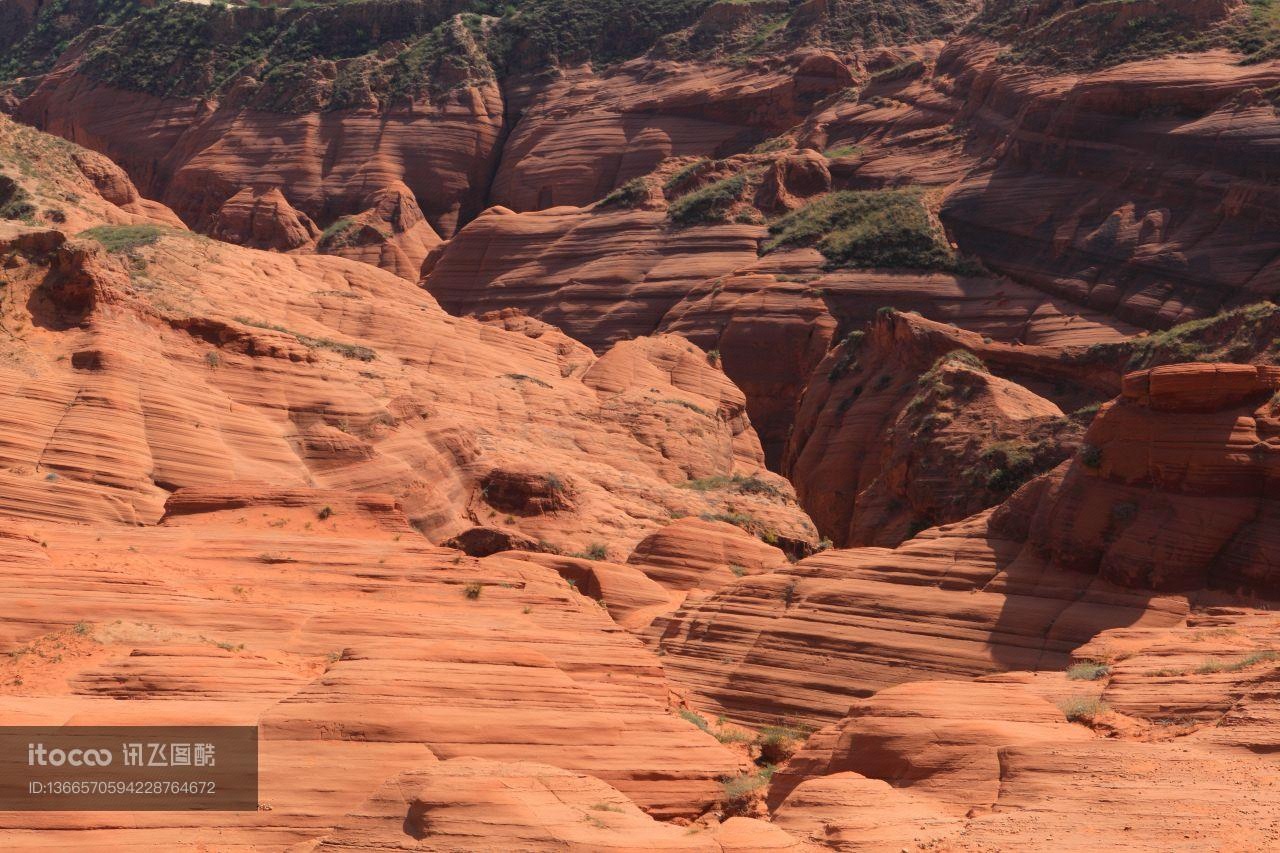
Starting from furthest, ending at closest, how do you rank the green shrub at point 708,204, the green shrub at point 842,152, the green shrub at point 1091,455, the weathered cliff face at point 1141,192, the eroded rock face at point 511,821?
1. the green shrub at point 842,152
2. the green shrub at point 708,204
3. the weathered cliff face at point 1141,192
4. the green shrub at point 1091,455
5. the eroded rock face at point 511,821

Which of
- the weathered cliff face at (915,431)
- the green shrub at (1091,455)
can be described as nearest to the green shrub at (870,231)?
the weathered cliff face at (915,431)

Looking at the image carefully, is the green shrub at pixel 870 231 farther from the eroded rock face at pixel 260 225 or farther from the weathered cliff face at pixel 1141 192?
the eroded rock face at pixel 260 225

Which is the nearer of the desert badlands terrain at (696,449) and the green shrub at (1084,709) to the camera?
the desert badlands terrain at (696,449)

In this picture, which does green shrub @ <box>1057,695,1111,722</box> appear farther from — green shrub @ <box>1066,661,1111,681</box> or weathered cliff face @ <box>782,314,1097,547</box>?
weathered cliff face @ <box>782,314,1097,547</box>

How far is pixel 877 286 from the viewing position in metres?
71.0

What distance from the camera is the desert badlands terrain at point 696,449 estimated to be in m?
18.6

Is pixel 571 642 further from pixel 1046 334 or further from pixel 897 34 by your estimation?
pixel 897 34

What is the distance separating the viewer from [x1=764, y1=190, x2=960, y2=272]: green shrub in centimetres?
7244

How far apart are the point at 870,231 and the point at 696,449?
83.1 ft

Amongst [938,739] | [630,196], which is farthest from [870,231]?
[938,739]

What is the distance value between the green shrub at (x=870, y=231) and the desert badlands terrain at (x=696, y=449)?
0.27 metres

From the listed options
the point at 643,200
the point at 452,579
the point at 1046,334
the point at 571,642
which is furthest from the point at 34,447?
the point at 643,200

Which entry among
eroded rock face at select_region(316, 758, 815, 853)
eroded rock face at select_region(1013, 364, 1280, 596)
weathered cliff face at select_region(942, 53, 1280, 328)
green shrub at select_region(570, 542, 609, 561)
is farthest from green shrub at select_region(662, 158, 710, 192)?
eroded rock face at select_region(316, 758, 815, 853)

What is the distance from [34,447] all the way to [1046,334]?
140 ft
